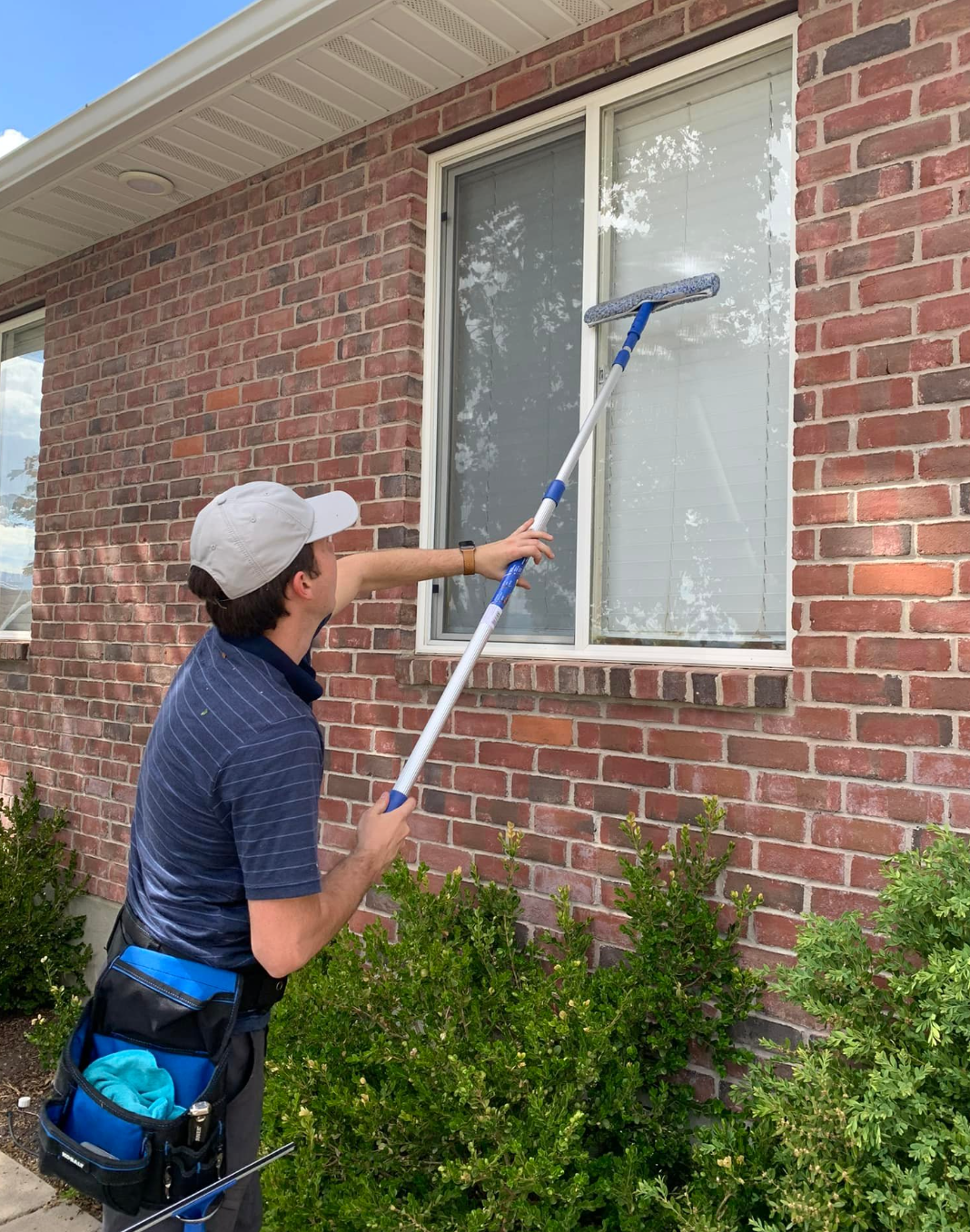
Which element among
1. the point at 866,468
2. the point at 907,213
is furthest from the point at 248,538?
the point at 907,213

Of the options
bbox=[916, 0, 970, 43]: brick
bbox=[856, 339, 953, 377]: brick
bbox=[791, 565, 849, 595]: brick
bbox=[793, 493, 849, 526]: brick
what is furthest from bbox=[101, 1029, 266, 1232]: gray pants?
bbox=[916, 0, 970, 43]: brick

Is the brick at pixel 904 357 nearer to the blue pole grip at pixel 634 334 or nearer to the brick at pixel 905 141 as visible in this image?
the brick at pixel 905 141

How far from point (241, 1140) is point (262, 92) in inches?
139

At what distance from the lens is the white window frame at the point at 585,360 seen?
308 centimetres

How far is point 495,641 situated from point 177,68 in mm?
2423

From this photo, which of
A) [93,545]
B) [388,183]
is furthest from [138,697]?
[388,183]

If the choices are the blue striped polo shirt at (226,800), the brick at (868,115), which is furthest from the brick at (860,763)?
the brick at (868,115)

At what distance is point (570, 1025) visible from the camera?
104 inches

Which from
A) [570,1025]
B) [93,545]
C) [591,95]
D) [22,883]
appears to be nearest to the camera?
[570,1025]

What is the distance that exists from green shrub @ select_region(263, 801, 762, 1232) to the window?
13.6 ft

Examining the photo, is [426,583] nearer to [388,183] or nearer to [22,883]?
[388,183]

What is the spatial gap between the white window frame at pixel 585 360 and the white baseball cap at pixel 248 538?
1.46 m

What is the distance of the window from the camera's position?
20.6 ft

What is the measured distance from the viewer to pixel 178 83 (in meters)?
3.84
